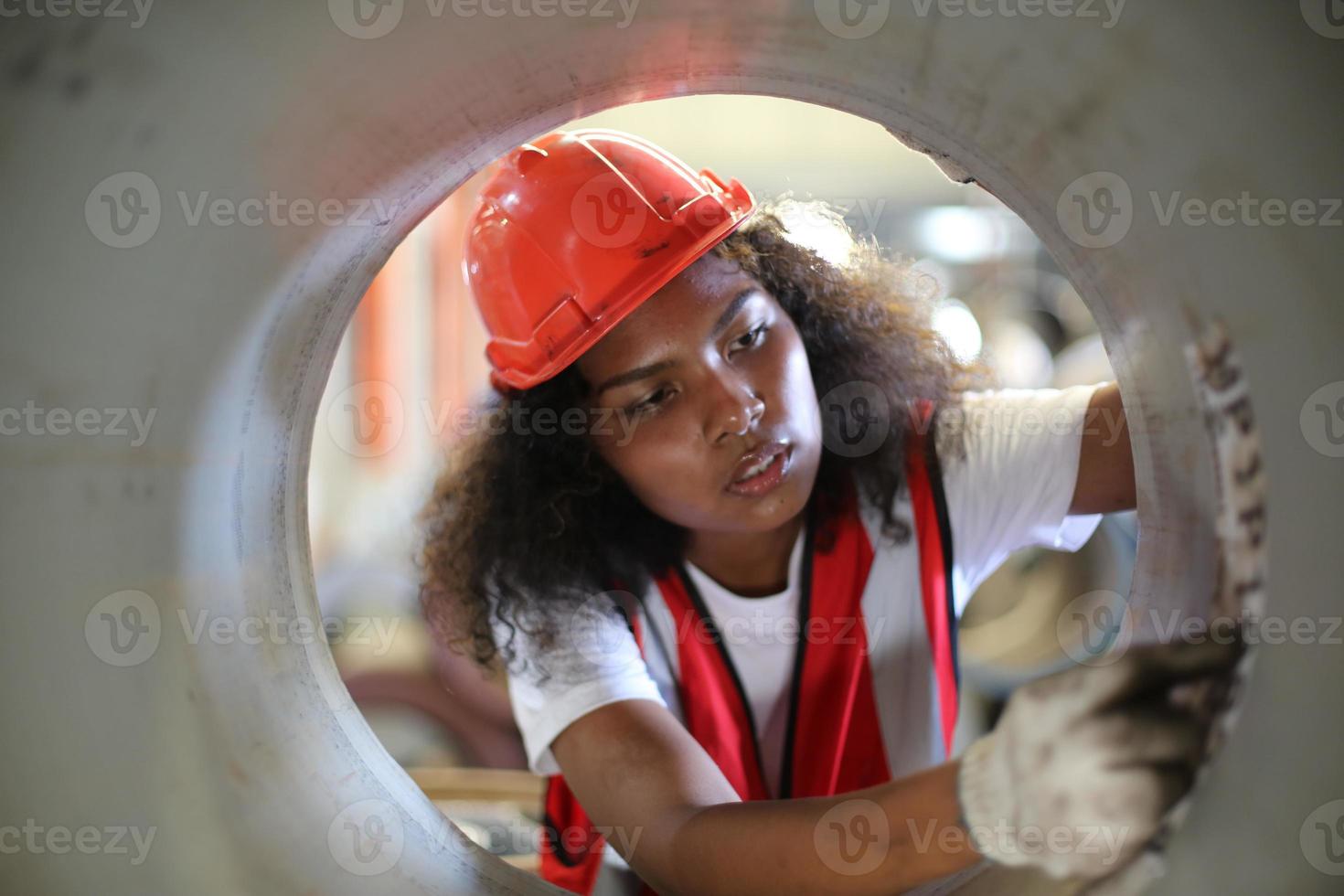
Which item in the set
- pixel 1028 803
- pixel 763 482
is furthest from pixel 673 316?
pixel 1028 803

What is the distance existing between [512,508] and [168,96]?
78 cm

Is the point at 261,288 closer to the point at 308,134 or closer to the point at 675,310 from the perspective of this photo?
the point at 308,134

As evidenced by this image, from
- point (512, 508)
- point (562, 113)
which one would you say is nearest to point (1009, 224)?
point (512, 508)

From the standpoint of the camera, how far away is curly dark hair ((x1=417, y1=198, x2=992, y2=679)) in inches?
52.8

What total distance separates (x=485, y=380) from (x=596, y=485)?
0.91 m

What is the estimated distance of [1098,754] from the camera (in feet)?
2.11

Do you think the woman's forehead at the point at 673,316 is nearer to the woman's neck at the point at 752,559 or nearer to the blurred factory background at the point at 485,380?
the woman's neck at the point at 752,559

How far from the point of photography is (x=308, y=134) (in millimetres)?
688

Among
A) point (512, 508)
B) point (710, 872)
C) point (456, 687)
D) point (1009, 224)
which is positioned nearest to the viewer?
point (710, 872)

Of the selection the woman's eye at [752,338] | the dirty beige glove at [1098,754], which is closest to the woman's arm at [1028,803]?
the dirty beige glove at [1098,754]

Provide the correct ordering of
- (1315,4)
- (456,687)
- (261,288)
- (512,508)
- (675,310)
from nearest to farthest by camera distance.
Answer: (1315,4), (261,288), (675,310), (512,508), (456,687)

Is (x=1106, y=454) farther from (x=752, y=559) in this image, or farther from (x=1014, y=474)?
(x=752, y=559)

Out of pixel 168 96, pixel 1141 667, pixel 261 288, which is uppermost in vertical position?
pixel 168 96

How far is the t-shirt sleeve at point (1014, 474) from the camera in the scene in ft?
3.97
